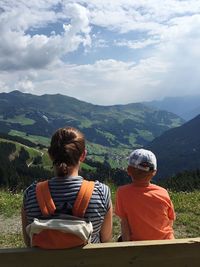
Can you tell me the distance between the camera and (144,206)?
5.38 metres

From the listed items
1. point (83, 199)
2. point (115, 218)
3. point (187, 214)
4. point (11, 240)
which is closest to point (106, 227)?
point (83, 199)

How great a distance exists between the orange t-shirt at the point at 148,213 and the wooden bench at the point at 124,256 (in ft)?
5.05

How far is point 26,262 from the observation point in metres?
3.73

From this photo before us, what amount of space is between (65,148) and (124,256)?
1.29 m

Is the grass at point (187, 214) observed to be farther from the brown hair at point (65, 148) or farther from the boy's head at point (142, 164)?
the brown hair at point (65, 148)

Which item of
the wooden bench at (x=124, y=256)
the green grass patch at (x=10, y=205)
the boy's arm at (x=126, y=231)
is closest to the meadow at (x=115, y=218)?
the green grass patch at (x=10, y=205)

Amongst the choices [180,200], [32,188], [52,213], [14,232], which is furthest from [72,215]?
[180,200]

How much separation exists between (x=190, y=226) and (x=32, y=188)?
739 centimetres

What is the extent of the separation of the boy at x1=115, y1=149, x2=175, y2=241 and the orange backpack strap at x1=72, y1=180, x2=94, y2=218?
1.04m

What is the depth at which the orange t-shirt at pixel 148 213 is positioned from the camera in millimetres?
5332

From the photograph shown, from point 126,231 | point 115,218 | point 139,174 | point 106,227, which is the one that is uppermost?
point 139,174

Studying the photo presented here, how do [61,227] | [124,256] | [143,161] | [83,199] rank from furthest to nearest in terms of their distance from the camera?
1. [143,161]
2. [83,199]
3. [61,227]
4. [124,256]

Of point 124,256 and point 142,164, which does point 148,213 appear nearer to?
point 142,164

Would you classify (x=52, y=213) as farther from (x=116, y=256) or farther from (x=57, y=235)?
(x=116, y=256)
